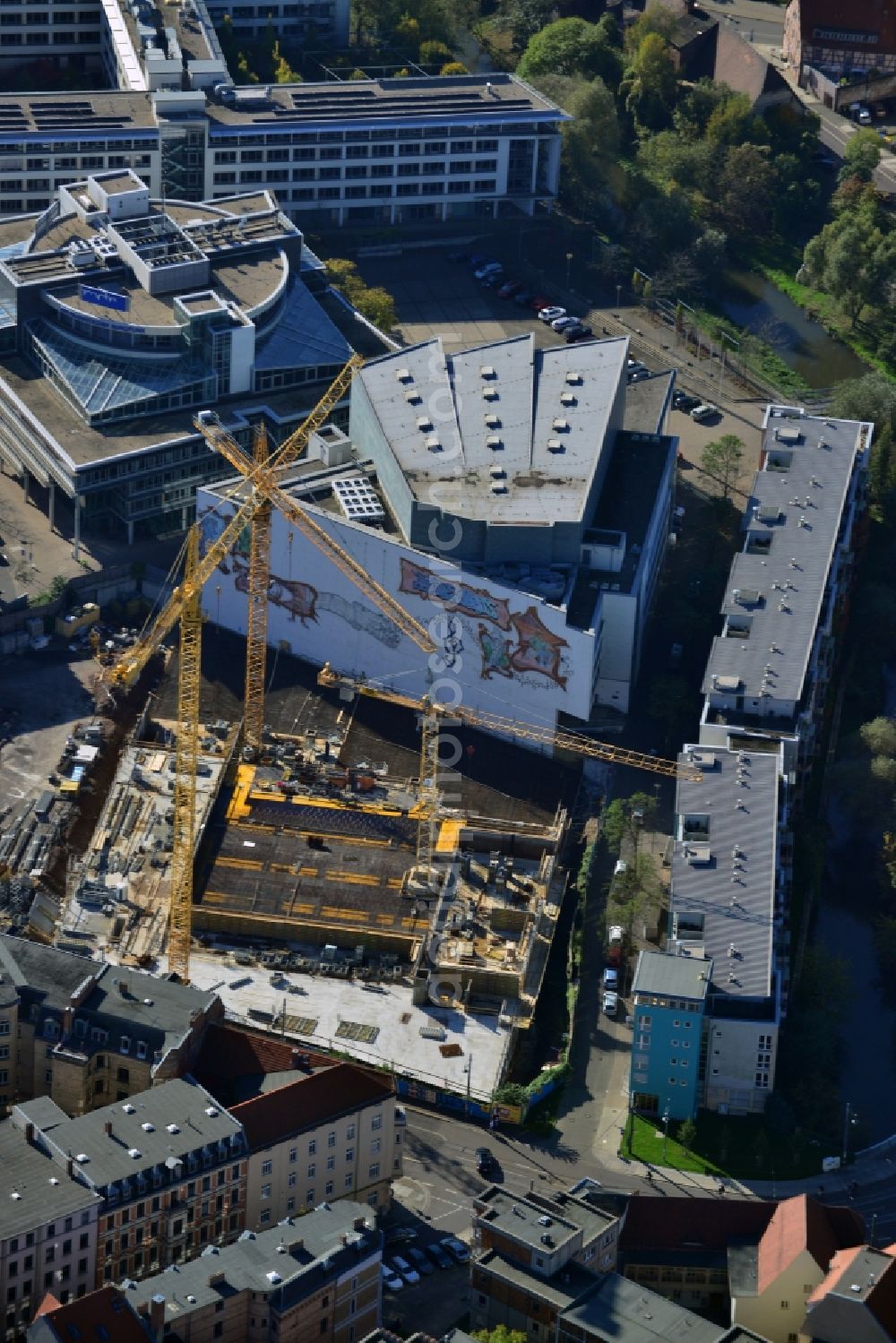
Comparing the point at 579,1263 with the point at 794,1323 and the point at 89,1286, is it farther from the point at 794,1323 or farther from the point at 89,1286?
the point at 89,1286

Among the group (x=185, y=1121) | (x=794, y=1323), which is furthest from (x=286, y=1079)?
(x=794, y=1323)

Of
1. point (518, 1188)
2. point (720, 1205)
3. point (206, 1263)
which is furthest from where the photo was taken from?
point (518, 1188)

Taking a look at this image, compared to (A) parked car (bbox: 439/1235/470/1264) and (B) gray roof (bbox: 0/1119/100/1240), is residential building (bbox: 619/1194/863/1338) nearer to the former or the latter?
(A) parked car (bbox: 439/1235/470/1264)

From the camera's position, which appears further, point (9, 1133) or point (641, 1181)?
point (641, 1181)

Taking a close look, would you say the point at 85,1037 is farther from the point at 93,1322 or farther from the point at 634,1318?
the point at 634,1318

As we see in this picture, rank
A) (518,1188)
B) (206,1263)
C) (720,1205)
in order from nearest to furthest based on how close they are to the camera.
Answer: (206,1263) < (720,1205) < (518,1188)

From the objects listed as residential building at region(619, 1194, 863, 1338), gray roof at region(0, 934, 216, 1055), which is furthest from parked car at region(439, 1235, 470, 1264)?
gray roof at region(0, 934, 216, 1055)

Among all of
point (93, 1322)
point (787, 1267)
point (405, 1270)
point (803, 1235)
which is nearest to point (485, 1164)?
point (405, 1270)
